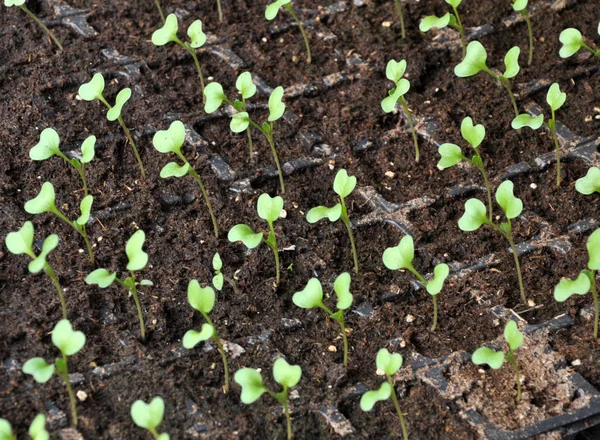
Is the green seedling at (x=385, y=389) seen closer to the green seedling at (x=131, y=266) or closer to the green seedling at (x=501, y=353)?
the green seedling at (x=501, y=353)

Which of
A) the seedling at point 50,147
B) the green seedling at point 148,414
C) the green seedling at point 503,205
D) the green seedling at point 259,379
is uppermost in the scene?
the seedling at point 50,147

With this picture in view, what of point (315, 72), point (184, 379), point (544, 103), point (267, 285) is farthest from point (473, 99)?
point (184, 379)

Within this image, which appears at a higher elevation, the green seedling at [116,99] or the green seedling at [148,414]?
the green seedling at [116,99]

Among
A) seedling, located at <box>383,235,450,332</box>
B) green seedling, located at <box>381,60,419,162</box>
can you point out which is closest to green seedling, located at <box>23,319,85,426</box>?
seedling, located at <box>383,235,450,332</box>

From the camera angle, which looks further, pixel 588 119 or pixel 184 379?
pixel 588 119

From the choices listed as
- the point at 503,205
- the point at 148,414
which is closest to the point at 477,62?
the point at 503,205

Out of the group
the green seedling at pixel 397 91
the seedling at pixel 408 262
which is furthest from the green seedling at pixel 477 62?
the seedling at pixel 408 262

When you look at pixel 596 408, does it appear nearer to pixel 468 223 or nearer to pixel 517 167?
pixel 468 223
